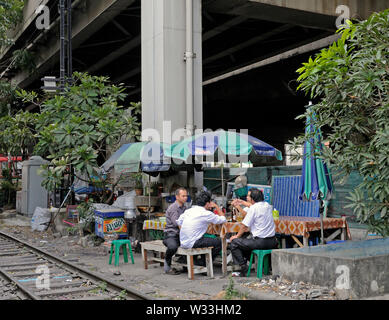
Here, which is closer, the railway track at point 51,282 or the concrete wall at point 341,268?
the concrete wall at point 341,268

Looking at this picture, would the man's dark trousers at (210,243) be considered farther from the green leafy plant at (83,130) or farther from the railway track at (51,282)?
the green leafy plant at (83,130)

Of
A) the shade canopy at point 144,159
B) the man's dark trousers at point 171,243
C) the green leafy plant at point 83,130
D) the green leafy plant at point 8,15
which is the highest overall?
the green leafy plant at point 8,15

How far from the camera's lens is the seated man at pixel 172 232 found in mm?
8891

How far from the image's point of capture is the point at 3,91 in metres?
25.0

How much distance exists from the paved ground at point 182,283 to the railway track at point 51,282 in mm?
355

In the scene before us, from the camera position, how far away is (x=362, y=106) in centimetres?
724

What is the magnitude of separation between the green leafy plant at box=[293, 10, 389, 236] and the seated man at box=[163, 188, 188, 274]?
3.07 meters

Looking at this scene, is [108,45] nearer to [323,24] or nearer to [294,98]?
[323,24]

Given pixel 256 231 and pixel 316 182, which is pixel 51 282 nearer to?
pixel 256 231

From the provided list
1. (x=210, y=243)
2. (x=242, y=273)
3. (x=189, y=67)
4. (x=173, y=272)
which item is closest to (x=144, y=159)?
(x=173, y=272)

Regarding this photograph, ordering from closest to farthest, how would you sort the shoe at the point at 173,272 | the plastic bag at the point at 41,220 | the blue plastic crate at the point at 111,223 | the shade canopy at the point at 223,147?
the shoe at the point at 173,272
the shade canopy at the point at 223,147
the blue plastic crate at the point at 111,223
the plastic bag at the point at 41,220

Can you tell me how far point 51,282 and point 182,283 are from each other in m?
2.36

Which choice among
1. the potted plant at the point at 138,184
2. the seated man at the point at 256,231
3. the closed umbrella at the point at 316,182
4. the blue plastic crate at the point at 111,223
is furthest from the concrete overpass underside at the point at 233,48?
the seated man at the point at 256,231

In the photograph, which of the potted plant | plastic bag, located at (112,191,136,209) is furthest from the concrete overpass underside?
plastic bag, located at (112,191,136,209)
